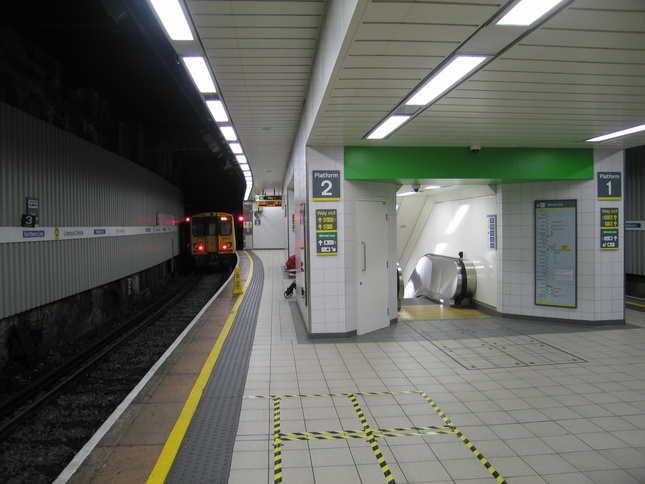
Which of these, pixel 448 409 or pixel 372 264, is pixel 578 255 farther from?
pixel 448 409

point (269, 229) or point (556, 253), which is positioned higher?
point (269, 229)

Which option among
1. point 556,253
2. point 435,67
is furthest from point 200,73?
point 556,253

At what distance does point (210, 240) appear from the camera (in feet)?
61.3

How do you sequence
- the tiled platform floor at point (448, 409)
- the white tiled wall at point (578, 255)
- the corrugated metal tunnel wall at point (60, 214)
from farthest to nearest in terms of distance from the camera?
the white tiled wall at point (578, 255), the corrugated metal tunnel wall at point (60, 214), the tiled platform floor at point (448, 409)

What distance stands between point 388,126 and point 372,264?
95.9 inches

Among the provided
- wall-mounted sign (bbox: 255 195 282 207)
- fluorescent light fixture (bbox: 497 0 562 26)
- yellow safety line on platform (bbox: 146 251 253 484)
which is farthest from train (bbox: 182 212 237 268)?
fluorescent light fixture (bbox: 497 0 562 26)

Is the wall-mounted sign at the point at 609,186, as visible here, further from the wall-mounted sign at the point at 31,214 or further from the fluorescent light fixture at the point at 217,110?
the wall-mounted sign at the point at 31,214

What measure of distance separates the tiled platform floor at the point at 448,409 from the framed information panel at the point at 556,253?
2.91 ft

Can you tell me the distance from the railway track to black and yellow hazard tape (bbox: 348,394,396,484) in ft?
7.92

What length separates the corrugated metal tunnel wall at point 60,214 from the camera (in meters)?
5.39

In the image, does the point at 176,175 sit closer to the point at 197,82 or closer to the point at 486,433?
the point at 197,82

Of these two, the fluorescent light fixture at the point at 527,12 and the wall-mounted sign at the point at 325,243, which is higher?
the fluorescent light fixture at the point at 527,12

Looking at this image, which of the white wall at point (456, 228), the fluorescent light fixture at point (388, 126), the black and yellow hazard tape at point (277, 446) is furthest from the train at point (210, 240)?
the black and yellow hazard tape at point (277, 446)

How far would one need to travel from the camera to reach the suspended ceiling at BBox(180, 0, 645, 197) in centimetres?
278
